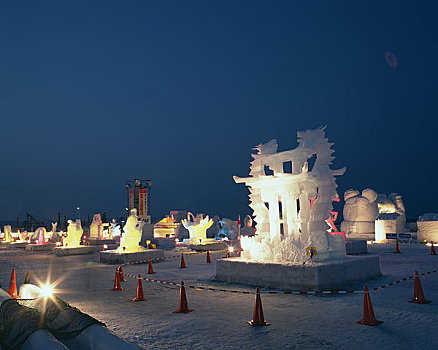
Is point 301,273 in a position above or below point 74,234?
below

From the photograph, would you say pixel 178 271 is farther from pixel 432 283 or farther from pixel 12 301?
pixel 12 301

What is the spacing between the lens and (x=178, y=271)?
1506 cm

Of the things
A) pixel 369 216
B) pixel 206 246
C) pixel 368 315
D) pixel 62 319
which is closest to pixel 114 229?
pixel 206 246

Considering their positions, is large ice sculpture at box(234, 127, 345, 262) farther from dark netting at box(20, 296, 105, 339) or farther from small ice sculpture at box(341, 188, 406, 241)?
small ice sculpture at box(341, 188, 406, 241)

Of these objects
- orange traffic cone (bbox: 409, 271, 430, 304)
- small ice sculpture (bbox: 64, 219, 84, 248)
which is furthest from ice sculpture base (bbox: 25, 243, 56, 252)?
orange traffic cone (bbox: 409, 271, 430, 304)

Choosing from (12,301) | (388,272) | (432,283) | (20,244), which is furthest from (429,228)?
(20,244)

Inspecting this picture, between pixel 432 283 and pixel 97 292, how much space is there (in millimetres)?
9491

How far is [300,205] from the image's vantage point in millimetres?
12359

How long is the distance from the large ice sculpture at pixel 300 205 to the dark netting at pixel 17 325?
25.9 ft

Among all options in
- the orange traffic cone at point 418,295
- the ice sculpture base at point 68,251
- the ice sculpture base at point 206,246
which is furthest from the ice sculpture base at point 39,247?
the orange traffic cone at point 418,295

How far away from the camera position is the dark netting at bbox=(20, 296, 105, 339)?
14.7 feet

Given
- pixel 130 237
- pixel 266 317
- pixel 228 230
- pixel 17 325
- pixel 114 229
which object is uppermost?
pixel 114 229

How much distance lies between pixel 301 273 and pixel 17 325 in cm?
724

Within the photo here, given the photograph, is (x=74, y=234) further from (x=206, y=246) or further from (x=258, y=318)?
(x=258, y=318)
